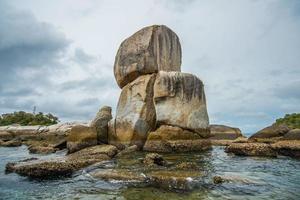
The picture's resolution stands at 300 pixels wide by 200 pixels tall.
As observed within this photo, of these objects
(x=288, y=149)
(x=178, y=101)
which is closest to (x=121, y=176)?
(x=178, y=101)

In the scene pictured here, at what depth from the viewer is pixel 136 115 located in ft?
73.5

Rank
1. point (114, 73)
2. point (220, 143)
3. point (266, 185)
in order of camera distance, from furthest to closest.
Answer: point (220, 143) → point (114, 73) → point (266, 185)

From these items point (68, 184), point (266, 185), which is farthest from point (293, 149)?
point (68, 184)

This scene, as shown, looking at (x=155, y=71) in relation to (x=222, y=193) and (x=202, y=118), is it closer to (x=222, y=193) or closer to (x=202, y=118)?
(x=202, y=118)

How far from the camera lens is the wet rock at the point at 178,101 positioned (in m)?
22.2

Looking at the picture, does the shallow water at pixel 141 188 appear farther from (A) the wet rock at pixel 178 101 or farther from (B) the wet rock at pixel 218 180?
(A) the wet rock at pixel 178 101

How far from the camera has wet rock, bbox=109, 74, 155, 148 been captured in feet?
72.3

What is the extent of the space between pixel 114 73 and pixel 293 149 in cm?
1472

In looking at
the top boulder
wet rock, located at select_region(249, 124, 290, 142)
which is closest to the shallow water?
the top boulder

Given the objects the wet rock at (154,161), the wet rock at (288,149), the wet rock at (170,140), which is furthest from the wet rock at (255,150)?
the wet rock at (154,161)

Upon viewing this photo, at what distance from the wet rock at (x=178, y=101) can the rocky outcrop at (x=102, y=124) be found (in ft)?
14.0

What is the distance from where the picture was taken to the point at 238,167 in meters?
14.5

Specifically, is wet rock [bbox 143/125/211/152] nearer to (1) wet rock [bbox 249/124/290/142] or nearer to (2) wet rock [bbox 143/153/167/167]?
(2) wet rock [bbox 143/153/167/167]

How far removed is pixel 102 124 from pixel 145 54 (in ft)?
20.6
